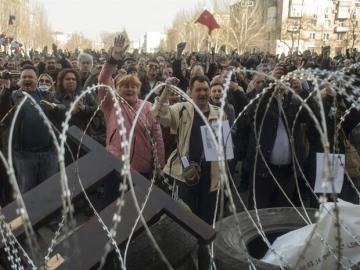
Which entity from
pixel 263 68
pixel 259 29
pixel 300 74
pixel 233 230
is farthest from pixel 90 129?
pixel 259 29

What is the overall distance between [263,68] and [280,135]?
3.97m

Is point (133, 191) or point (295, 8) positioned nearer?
point (133, 191)

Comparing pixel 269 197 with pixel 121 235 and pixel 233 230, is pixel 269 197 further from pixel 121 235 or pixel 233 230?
pixel 121 235

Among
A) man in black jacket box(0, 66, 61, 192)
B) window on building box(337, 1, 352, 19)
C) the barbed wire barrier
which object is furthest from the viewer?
window on building box(337, 1, 352, 19)

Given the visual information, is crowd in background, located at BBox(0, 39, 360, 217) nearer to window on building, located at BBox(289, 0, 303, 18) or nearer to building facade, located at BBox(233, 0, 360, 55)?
Result: building facade, located at BBox(233, 0, 360, 55)

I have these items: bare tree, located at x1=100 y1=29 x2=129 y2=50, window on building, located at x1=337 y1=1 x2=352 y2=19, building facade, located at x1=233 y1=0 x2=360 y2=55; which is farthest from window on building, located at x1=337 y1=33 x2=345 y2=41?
bare tree, located at x1=100 y1=29 x2=129 y2=50

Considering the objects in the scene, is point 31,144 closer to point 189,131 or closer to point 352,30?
point 189,131

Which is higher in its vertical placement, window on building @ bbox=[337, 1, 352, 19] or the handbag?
window on building @ bbox=[337, 1, 352, 19]

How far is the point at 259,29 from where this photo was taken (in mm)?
56469

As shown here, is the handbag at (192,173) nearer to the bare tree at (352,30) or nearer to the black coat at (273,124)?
the black coat at (273,124)


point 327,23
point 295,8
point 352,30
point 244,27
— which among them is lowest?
point 352,30

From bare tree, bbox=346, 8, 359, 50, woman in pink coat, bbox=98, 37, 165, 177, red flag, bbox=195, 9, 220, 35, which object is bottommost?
woman in pink coat, bbox=98, 37, 165, 177

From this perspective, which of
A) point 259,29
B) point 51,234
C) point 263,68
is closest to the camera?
point 51,234

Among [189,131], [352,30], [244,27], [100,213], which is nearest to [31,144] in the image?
[189,131]
